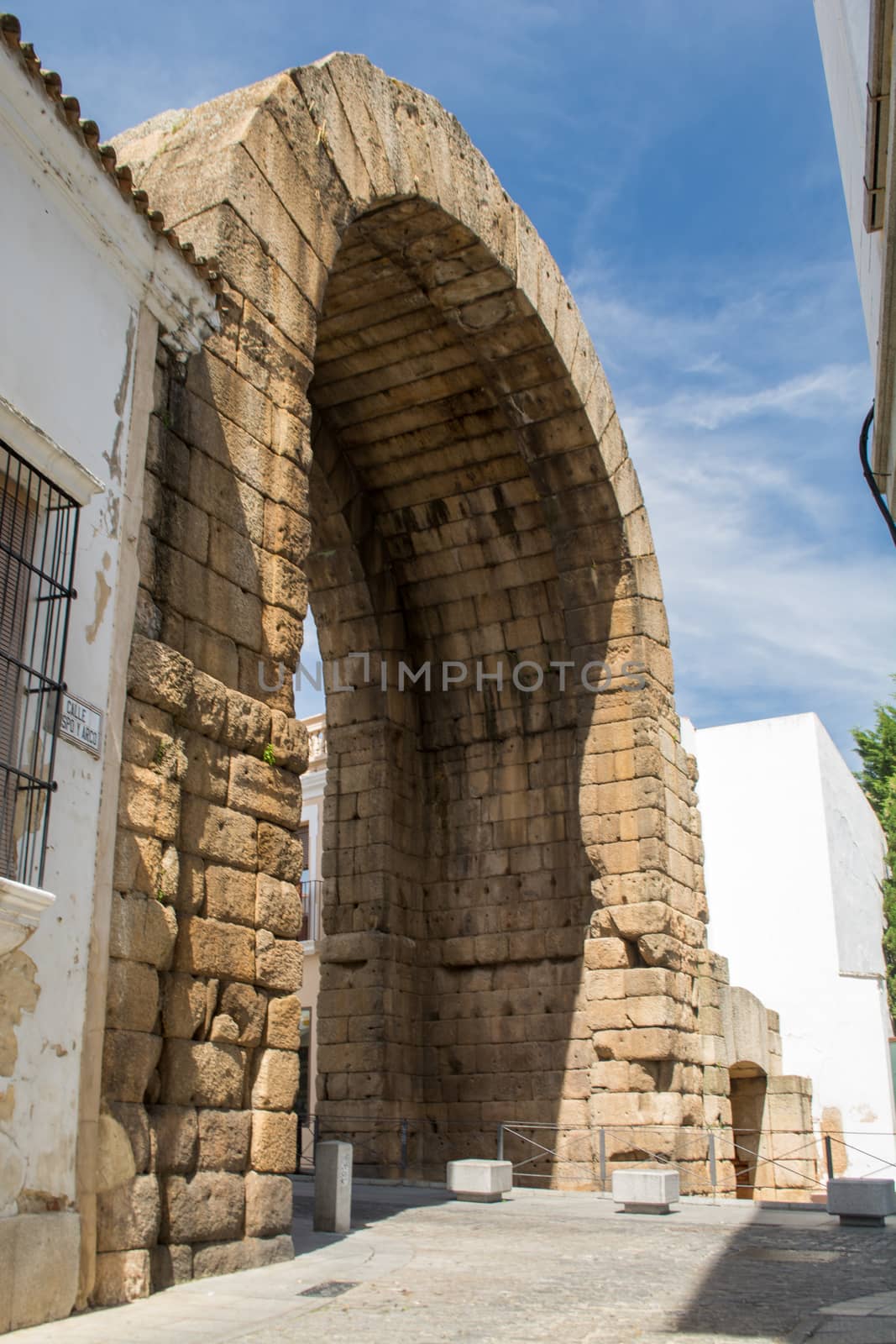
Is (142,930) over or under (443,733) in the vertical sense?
under

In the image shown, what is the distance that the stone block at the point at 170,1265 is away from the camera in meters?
4.75

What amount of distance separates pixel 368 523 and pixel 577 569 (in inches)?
87.8

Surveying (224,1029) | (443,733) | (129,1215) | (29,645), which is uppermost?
(443,733)

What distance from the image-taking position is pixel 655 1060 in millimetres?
10188

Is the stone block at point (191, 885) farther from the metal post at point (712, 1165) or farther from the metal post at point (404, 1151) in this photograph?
the metal post at point (404, 1151)

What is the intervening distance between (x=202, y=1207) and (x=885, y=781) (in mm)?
23344

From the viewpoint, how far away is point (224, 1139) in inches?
210

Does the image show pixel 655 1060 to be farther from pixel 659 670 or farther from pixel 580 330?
pixel 580 330

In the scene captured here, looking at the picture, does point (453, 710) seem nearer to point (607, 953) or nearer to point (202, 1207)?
point (607, 953)

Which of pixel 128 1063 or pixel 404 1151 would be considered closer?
pixel 128 1063

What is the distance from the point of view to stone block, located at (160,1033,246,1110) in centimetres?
514

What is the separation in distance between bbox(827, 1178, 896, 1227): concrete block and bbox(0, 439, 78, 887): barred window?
5657mm

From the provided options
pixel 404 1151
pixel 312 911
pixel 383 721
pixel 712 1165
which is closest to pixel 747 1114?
pixel 712 1165

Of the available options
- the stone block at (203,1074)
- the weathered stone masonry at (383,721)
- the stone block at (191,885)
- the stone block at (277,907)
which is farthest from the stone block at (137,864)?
the stone block at (277,907)
